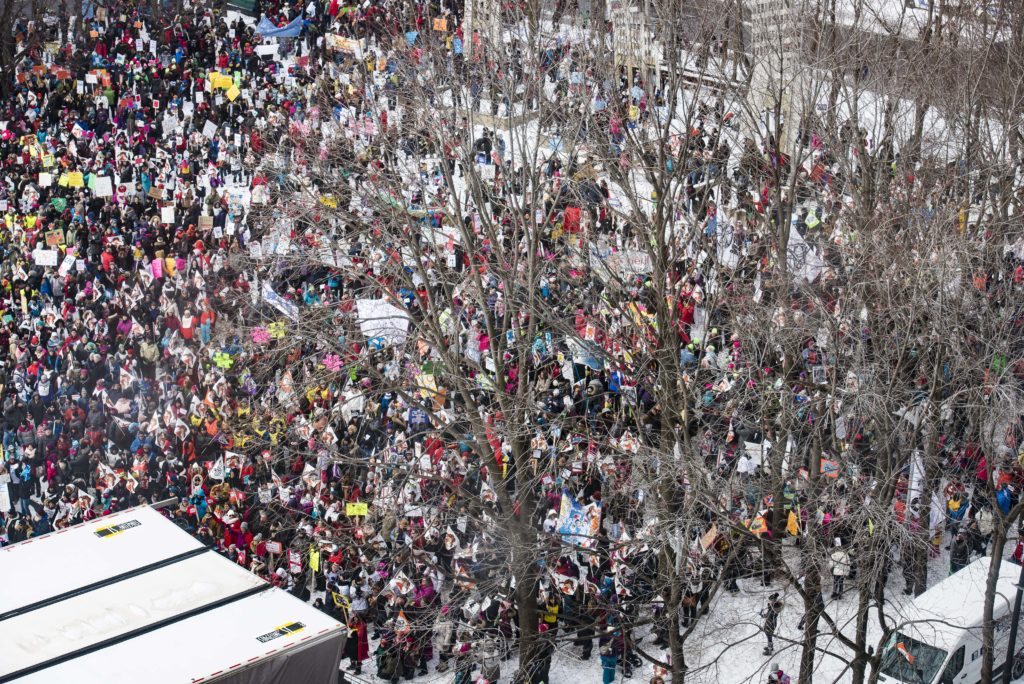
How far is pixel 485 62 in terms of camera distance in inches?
683

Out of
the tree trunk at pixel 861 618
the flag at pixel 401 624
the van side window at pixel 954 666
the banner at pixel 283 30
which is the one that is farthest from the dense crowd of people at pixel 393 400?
the banner at pixel 283 30

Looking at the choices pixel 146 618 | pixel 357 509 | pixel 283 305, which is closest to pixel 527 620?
pixel 357 509

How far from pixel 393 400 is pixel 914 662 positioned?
31.7ft

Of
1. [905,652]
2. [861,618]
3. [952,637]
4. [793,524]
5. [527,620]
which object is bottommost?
[905,652]

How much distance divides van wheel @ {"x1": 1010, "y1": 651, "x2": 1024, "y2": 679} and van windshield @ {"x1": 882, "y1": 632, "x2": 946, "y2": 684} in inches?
60.5

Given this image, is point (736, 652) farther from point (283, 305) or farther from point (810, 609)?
point (283, 305)

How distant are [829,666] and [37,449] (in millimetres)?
13430

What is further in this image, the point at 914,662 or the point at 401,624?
the point at 401,624

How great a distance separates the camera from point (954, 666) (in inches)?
614

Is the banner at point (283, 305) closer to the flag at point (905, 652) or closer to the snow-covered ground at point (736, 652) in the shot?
the snow-covered ground at point (736, 652)

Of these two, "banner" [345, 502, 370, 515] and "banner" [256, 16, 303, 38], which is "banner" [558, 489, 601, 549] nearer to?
"banner" [345, 502, 370, 515]

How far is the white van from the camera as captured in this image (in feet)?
50.7

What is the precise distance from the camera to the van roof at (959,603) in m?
15.6

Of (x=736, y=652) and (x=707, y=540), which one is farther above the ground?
(x=707, y=540)
